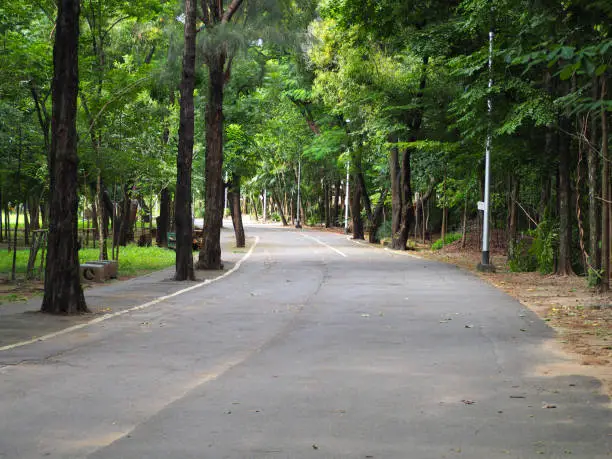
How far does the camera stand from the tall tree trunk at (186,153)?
875 inches

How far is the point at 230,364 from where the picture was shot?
945cm

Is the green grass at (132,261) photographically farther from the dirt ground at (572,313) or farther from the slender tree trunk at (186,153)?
the dirt ground at (572,313)

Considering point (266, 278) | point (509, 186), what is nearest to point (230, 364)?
point (266, 278)

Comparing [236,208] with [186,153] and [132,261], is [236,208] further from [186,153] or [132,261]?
[186,153]

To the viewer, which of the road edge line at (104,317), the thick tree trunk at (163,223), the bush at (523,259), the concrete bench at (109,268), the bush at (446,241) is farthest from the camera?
the thick tree trunk at (163,223)

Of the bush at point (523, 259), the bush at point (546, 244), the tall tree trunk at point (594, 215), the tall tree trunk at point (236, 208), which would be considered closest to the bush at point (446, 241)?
the tall tree trunk at point (236, 208)

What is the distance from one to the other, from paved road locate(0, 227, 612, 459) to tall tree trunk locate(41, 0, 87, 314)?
1.30 meters

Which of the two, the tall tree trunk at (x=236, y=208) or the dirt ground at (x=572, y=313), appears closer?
the dirt ground at (x=572, y=313)

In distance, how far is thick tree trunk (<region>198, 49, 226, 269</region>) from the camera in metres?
27.0

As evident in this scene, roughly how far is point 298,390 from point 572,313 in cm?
867

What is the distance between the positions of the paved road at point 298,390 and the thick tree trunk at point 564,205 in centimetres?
869

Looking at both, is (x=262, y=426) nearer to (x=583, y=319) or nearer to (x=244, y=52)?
(x=583, y=319)

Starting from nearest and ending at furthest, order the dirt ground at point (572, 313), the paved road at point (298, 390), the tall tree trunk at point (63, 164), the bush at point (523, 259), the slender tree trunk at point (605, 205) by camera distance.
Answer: the paved road at point (298, 390), the dirt ground at point (572, 313), the tall tree trunk at point (63, 164), the slender tree trunk at point (605, 205), the bush at point (523, 259)

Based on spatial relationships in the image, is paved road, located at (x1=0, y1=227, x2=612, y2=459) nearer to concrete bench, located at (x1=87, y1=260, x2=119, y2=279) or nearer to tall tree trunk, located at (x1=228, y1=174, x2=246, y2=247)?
concrete bench, located at (x1=87, y1=260, x2=119, y2=279)
